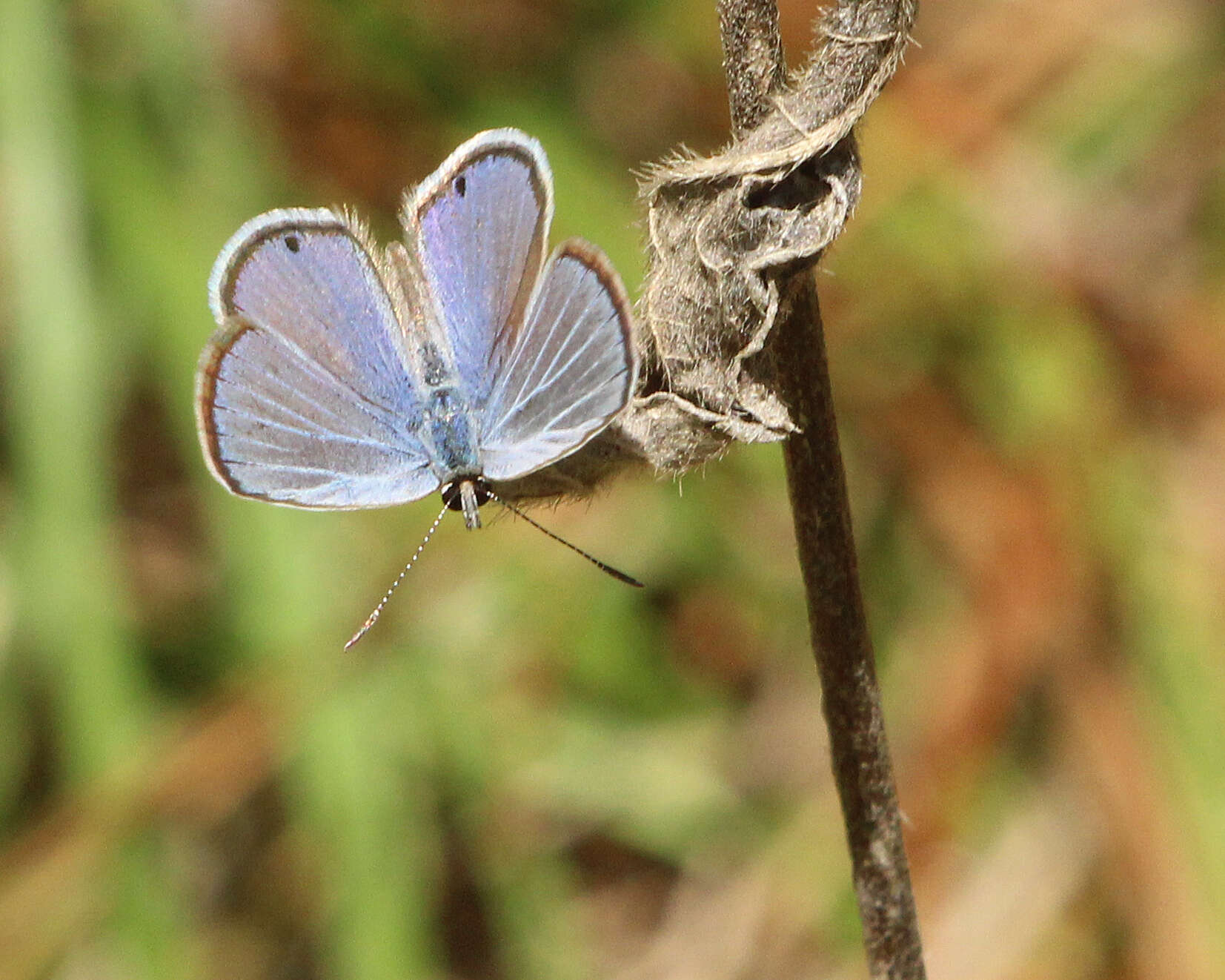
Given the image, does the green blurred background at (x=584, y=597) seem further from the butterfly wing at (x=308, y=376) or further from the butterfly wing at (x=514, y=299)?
the butterfly wing at (x=514, y=299)

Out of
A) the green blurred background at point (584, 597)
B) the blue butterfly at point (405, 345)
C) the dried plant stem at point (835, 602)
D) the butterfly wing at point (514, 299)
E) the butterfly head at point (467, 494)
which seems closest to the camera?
the dried plant stem at point (835, 602)

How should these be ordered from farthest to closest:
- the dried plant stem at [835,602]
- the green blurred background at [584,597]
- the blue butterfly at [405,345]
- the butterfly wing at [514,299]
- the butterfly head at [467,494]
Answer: the green blurred background at [584,597]
the butterfly head at [467,494]
the blue butterfly at [405,345]
the butterfly wing at [514,299]
the dried plant stem at [835,602]

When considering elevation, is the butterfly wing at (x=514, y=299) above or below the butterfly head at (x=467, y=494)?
above

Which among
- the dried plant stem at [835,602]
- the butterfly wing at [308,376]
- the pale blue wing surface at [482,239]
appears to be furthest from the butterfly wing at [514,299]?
the dried plant stem at [835,602]

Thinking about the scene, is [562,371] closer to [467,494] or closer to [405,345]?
[467,494]

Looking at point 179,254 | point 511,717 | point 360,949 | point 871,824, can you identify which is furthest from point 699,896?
point 871,824

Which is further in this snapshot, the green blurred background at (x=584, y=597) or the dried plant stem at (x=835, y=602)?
the green blurred background at (x=584, y=597)
